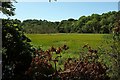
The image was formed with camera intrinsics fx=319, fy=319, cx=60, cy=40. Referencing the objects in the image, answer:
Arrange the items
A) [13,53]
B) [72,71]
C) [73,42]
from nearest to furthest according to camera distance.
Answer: [13,53] < [72,71] < [73,42]

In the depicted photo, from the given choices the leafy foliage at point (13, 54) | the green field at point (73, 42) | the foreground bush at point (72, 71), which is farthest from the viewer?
the green field at point (73, 42)

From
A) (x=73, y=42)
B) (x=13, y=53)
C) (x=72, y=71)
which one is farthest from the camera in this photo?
(x=73, y=42)

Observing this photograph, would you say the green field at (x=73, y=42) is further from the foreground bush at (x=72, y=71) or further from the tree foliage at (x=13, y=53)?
the tree foliage at (x=13, y=53)

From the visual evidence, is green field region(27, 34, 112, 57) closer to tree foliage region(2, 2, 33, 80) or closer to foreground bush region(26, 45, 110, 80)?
foreground bush region(26, 45, 110, 80)

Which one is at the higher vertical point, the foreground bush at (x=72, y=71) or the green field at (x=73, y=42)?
the foreground bush at (x=72, y=71)

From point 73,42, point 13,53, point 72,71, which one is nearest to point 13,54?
point 13,53

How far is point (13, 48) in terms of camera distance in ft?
19.5

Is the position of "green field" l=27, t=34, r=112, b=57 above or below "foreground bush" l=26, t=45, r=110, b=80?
below

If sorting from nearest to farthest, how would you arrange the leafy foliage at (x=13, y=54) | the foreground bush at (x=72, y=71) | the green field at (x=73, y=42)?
the leafy foliage at (x=13, y=54)
the foreground bush at (x=72, y=71)
the green field at (x=73, y=42)

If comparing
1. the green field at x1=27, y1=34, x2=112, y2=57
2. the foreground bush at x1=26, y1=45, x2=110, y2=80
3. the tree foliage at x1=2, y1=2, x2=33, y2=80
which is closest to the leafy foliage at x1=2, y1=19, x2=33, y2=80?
the tree foliage at x1=2, y1=2, x2=33, y2=80

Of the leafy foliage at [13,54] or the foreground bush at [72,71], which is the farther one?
the foreground bush at [72,71]

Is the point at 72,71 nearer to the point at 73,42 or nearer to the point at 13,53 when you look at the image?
the point at 13,53

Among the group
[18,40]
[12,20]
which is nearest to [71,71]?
[18,40]

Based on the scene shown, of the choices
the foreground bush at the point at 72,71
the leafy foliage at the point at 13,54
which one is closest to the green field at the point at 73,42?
the foreground bush at the point at 72,71
